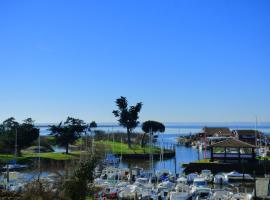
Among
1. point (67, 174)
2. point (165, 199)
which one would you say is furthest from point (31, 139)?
point (67, 174)

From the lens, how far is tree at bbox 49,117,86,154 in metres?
80.1

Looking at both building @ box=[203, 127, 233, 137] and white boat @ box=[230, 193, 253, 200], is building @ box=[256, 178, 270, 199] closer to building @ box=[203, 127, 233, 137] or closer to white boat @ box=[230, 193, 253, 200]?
white boat @ box=[230, 193, 253, 200]

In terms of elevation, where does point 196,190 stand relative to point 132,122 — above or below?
below

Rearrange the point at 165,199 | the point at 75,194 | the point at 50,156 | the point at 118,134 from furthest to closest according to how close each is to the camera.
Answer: the point at 118,134
the point at 50,156
the point at 165,199
the point at 75,194

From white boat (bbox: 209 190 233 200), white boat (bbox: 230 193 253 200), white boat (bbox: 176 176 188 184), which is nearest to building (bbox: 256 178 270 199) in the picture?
white boat (bbox: 230 193 253 200)

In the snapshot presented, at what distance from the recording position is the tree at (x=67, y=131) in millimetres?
80062

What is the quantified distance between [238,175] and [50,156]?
30704mm

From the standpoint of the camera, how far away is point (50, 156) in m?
70.5

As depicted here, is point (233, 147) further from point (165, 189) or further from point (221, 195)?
point (221, 195)

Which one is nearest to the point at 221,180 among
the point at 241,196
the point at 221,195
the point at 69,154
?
the point at 221,195

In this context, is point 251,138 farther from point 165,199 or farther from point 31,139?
point 165,199

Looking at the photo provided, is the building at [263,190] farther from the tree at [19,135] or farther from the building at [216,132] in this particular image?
the building at [216,132]

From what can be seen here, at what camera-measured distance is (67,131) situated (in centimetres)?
8056

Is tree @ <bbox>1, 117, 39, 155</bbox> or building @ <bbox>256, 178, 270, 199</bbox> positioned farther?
tree @ <bbox>1, 117, 39, 155</bbox>
